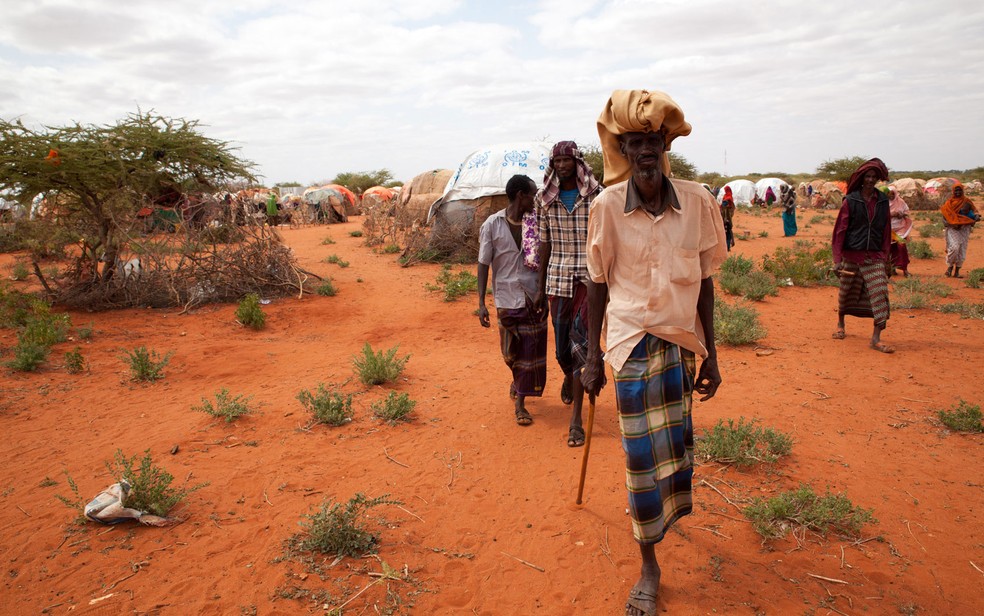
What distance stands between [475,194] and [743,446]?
1004cm

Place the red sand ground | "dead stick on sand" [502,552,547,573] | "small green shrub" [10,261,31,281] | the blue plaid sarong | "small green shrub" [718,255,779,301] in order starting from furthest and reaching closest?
"small green shrub" [10,261,31,281] → "small green shrub" [718,255,779,301] → "dead stick on sand" [502,552,547,573] → the red sand ground → the blue plaid sarong

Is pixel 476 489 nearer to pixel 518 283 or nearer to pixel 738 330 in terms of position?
pixel 518 283

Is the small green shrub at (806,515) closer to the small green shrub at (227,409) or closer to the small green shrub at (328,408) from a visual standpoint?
the small green shrub at (328,408)

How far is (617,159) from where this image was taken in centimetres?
242

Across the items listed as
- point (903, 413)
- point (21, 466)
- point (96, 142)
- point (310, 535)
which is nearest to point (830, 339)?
point (903, 413)

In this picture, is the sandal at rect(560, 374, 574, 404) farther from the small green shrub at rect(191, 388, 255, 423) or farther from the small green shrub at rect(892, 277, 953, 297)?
the small green shrub at rect(892, 277, 953, 297)

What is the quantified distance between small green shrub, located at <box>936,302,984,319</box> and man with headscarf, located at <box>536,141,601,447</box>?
639 centimetres

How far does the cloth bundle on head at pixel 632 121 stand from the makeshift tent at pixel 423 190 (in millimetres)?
14555

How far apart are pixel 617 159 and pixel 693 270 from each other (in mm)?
553

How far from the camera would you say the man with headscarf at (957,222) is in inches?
381

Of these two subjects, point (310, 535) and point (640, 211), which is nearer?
point (640, 211)

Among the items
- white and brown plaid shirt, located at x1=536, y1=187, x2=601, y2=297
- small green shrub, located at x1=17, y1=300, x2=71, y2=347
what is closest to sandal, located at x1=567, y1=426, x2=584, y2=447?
white and brown plaid shirt, located at x1=536, y1=187, x2=601, y2=297

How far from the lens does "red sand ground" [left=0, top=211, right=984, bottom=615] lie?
2.57 metres

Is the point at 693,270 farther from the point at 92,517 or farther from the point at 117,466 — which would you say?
the point at 117,466
